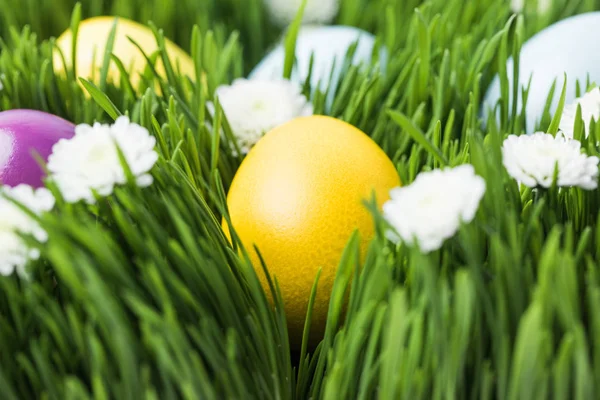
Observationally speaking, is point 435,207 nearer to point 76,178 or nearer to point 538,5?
point 76,178

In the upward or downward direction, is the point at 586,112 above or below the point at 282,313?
above

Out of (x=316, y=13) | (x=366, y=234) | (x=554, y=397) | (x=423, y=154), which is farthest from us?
(x=316, y=13)

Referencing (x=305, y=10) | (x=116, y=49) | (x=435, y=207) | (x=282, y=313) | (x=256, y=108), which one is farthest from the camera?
(x=305, y=10)

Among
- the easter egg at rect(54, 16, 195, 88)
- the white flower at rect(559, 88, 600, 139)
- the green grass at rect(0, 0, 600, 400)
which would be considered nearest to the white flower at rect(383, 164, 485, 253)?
the green grass at rect(0, 0, 600, 400)

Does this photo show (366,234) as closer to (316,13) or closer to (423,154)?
(423,154)

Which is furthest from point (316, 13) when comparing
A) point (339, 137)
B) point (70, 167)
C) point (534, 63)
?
point (70, 167)

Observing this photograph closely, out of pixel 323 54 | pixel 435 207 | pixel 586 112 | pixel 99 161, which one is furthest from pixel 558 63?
pixel 99 161
